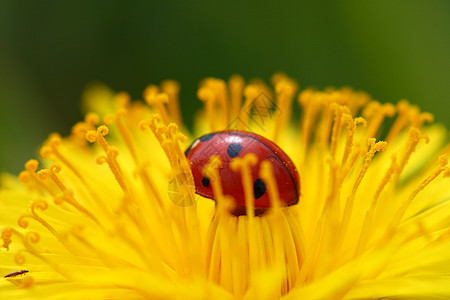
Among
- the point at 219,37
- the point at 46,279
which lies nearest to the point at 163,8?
the point at 219,37

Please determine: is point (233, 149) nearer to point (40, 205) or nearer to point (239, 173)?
point (239, 173)

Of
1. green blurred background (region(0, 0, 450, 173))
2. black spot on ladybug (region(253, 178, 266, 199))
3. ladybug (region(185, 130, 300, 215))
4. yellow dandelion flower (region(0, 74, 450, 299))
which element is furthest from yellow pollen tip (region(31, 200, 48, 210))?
green blurred background (region(0, 0, 450, 173))

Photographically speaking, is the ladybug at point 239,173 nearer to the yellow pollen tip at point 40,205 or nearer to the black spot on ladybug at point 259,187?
the black spot on ladybug at point 259,187

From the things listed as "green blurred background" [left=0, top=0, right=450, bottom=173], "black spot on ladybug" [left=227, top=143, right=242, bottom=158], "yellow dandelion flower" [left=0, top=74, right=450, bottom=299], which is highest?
"green blurred background" [left=0, top=0, right=450, bottom=173]

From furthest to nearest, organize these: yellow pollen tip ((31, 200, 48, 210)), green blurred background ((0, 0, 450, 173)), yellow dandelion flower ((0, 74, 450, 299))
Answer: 1. green blurred background ((0, 0, 450, 173))
2. yellow pollen tip ((31, 200, 48, 210))
3. yellow dandelion flower ((0, 74, 450, 299))

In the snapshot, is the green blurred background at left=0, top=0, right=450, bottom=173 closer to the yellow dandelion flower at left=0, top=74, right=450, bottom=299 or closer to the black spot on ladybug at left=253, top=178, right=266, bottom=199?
the yellow dandelion flower at left=0, top=74, right=450, bottom=299

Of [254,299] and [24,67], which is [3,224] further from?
[24,67]
